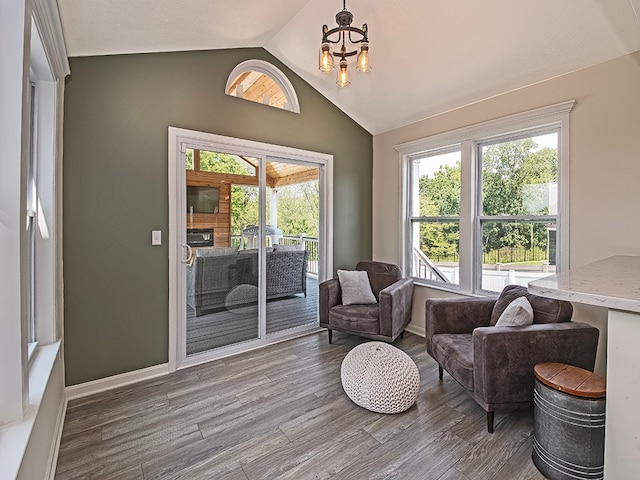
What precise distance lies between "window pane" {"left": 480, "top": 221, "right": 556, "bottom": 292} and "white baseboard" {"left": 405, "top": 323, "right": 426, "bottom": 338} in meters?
0.88

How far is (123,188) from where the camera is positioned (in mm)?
2646

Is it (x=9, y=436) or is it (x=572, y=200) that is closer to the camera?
(x=9, y=436)

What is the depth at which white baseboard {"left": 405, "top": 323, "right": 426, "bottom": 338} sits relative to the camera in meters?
3.83

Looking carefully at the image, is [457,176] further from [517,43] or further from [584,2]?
[584,2]

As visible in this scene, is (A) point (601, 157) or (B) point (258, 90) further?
(B) point (258, 90)

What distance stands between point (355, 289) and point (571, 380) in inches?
87.8

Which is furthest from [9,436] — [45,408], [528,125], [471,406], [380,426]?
[528,125]

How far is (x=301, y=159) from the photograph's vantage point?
377 cm

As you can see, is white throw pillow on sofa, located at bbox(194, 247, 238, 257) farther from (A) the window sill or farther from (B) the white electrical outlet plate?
(A) the window sill

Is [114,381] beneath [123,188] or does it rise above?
beneath

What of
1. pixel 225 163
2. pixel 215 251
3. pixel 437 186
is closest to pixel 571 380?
pixel 437 186

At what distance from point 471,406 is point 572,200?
184 cm

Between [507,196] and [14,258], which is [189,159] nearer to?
[14,258]

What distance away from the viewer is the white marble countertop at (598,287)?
121 centimetres
